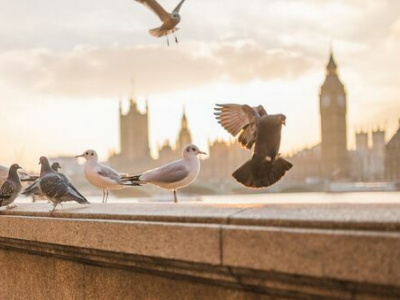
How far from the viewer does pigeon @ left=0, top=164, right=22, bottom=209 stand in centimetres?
451

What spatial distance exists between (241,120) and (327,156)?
325ft

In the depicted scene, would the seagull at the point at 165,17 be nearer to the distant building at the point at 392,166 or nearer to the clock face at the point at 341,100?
the distant building at the point at 392,166

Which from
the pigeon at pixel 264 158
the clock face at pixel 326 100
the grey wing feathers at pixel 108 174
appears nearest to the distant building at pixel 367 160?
the clock face at pixel 326 100

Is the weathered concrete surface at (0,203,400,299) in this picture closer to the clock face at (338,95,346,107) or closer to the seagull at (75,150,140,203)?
the seagull at (75,150,140,203)

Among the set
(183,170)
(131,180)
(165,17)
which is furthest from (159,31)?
(131,180)

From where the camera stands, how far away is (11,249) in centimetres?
399

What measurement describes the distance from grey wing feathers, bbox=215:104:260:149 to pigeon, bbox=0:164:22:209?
1734 mm

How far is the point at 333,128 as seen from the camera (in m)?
104

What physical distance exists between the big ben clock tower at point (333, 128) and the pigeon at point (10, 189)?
9476cm

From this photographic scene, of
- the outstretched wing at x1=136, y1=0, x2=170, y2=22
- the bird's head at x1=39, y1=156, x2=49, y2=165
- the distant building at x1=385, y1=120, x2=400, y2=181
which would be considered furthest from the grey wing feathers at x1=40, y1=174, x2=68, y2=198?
the distant building at x1=385, y1=120, x2=400, y2=181

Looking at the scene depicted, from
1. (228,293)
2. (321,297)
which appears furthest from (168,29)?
(321,297)

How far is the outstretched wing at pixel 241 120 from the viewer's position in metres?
3.66

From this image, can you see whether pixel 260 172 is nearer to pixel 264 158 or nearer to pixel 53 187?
pixel 264 158

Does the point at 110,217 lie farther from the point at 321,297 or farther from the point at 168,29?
the point at 168,29
